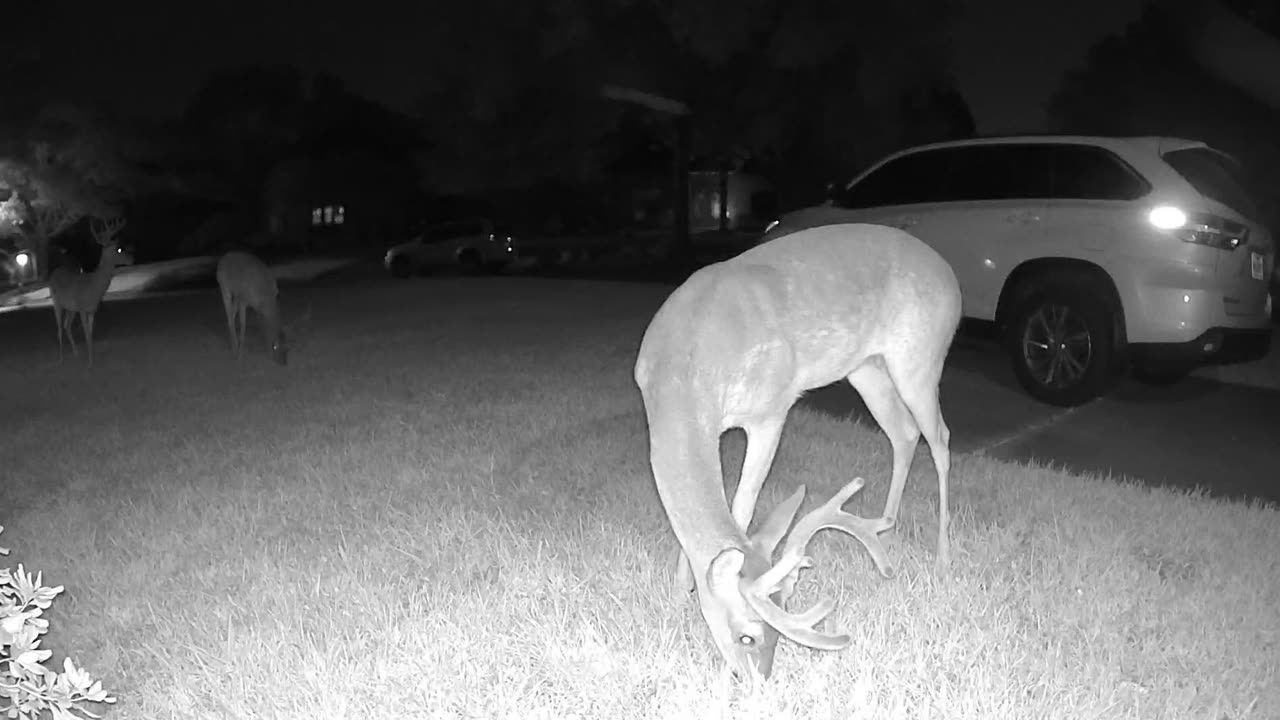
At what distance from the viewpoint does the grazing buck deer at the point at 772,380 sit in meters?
3.43

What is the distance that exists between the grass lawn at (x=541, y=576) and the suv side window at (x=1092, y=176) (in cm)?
272

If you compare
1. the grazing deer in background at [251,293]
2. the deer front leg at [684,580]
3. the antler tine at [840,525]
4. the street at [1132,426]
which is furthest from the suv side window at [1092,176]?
the grazing deer in background at [251,293]

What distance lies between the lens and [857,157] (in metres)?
32.0

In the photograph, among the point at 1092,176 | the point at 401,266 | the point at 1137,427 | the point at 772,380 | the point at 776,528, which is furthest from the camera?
the point at 401,266

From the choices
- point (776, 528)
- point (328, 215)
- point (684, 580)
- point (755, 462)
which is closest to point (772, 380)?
point (755, 462)

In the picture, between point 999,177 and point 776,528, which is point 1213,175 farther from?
point 776,528

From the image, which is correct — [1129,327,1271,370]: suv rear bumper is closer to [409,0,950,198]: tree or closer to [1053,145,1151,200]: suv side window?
[1053,145,1151,200]: suv side window

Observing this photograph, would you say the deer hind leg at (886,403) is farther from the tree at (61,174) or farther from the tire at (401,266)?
the tree at (61,174)

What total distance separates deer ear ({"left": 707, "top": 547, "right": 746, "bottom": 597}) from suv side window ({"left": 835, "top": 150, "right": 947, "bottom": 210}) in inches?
283

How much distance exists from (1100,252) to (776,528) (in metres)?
5.66

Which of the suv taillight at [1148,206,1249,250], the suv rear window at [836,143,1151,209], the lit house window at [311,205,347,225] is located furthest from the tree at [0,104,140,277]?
the suv taillight at [1148,206,1249,250]

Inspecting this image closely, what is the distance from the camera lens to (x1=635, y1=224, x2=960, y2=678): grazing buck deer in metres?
3.43

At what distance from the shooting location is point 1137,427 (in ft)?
25.9

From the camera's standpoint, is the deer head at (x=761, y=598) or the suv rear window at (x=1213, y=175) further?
the suv rear window at (x=1213, y=175)
